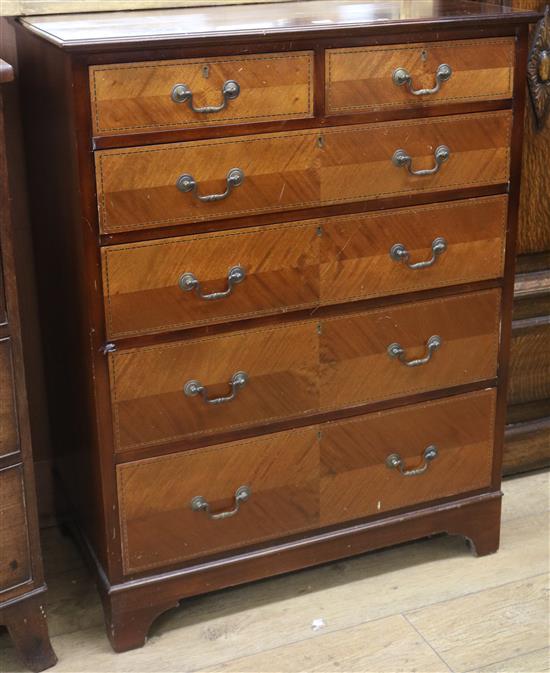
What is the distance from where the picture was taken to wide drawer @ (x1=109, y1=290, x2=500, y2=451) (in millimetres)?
2041

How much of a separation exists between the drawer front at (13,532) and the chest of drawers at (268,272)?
0.53 ft

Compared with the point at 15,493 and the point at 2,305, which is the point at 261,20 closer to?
the point at 2,305

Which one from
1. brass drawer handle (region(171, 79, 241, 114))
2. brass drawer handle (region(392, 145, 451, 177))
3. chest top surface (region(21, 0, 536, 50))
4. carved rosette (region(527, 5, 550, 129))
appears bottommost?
brass drawer handle (region(392, 145, 451, 177))

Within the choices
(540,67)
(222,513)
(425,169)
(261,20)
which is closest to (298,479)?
(222,513)

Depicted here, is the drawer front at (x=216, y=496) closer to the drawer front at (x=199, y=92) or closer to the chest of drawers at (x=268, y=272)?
the chest of drawers at (x=268, y=272)

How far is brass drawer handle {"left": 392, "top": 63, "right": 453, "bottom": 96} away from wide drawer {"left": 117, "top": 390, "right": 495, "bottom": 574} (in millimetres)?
676

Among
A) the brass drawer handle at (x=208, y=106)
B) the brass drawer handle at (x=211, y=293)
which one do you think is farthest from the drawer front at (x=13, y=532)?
the brass drawer handle at (x=208, y=106)

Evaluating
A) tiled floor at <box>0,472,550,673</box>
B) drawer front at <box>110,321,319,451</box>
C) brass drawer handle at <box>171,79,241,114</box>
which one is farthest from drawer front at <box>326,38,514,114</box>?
tiled floor at <box>0,472,550,673</box>

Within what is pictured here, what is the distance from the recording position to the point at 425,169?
2.13 meters

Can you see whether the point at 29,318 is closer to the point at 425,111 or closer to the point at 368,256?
the point at 368,256

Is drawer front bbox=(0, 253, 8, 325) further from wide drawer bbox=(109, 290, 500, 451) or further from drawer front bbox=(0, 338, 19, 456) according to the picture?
wide drawer bbox=(109, 290, 500, 451)

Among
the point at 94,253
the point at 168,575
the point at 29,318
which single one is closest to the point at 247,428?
the point at 168,575

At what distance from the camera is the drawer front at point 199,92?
72.5 inches

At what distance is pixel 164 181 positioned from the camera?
192 cm
